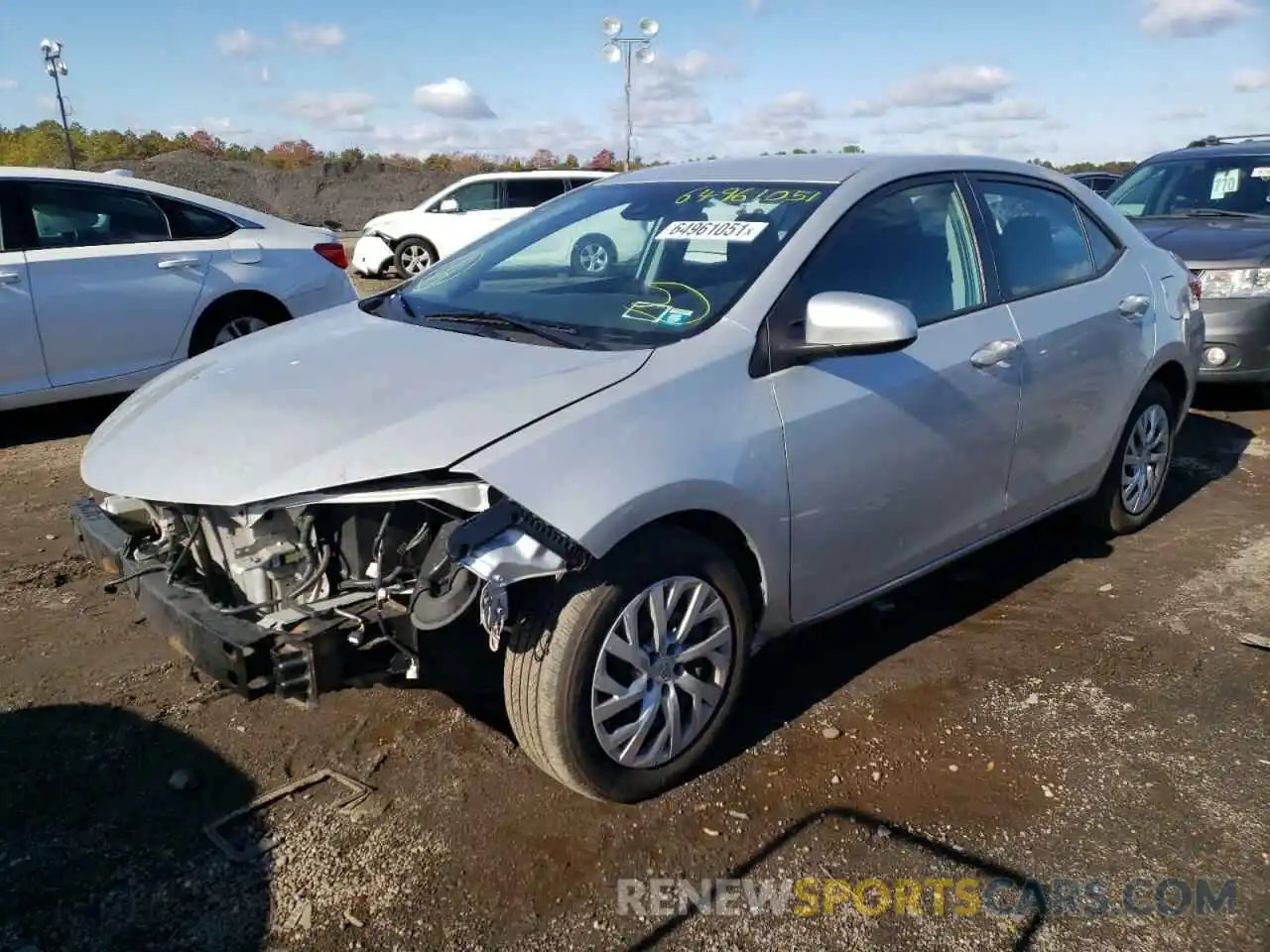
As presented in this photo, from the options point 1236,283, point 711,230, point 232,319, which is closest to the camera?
point 711,230

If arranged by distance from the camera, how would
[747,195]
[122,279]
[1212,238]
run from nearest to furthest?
[747,195] → [122,279] → [1212,238]

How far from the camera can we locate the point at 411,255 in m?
15.2

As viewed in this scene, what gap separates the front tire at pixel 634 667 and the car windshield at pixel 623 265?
0.69 m

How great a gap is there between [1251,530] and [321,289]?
574 cm

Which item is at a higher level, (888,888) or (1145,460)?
(1145,460)

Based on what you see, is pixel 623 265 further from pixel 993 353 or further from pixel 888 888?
pixel 888 888

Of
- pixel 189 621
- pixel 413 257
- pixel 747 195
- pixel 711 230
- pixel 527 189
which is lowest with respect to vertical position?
pixel 413 257

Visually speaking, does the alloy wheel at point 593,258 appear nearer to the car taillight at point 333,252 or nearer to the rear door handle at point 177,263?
the rear door handle at point 177,263

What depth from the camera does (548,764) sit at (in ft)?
8.90

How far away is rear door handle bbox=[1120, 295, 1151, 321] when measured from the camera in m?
4.36

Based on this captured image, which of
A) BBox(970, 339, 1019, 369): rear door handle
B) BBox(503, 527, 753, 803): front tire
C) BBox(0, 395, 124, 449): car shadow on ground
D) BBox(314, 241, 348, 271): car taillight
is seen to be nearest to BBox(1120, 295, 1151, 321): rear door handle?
BBox(970, 339, 1019, 369): rear door handle

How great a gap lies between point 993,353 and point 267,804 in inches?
107

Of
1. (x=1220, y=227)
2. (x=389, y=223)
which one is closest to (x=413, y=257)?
(x=389, y=223)

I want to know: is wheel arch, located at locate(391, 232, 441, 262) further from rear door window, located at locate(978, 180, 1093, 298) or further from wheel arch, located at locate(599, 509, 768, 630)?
wheel arch, located at locate(599, 509, 768, 630)
